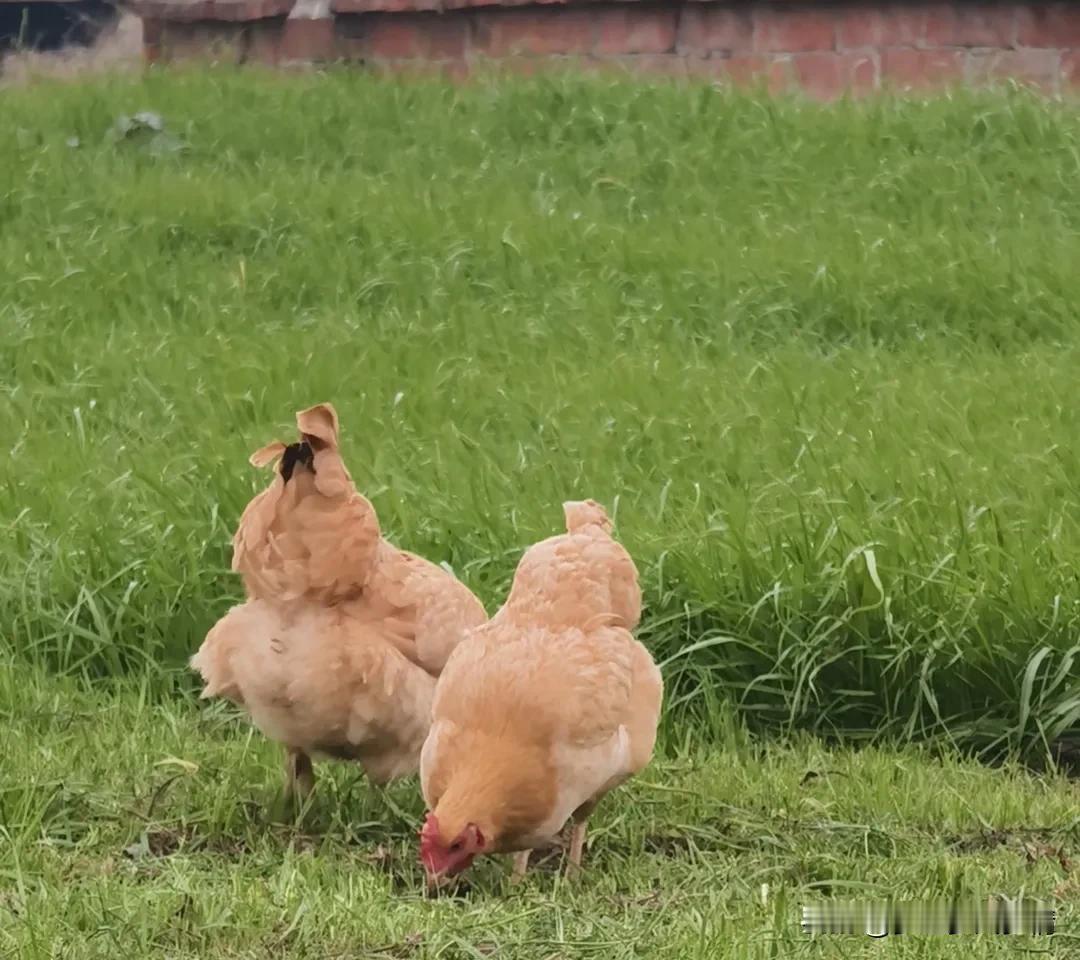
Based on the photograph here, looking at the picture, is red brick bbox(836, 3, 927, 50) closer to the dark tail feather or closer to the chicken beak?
the dark tail feather

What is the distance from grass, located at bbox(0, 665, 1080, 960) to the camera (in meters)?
3.61

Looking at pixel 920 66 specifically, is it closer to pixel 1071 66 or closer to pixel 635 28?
pixel 1071 66

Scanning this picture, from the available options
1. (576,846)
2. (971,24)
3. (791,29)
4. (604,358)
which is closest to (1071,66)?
(971,24)

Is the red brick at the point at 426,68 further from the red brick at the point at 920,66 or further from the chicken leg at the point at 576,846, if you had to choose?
the chicken leg at the point at 576,846

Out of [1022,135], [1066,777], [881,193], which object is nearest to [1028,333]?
[881,193]

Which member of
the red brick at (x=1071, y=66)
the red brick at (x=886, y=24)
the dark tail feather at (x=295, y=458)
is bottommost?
the dark tail feather at (x=295, y=458)

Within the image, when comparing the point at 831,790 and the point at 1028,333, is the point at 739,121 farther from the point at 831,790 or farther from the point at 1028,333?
the point at 831,790

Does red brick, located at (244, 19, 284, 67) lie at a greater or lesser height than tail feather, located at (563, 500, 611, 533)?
lesser

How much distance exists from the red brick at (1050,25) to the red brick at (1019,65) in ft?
0.22

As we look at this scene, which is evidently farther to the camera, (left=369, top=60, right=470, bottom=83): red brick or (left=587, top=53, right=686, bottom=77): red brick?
(left=369, top=60, right=470, bottom=83): red brick

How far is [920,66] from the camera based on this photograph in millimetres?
12359

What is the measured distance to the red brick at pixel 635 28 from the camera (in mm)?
12914

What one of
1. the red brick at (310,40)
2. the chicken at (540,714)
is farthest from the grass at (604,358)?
the red brick at (310,40)

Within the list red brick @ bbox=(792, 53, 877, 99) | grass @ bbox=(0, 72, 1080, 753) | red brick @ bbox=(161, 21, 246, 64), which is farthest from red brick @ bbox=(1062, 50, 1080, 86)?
red brick @ bbox=(161, 21, 246, 64)
